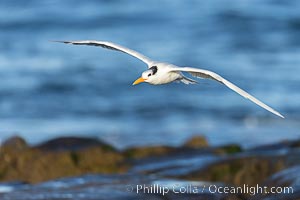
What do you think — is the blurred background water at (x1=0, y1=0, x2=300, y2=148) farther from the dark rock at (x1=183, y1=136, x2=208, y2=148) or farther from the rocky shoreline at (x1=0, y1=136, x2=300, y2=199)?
the rocky shoreline at (x1=0, y1=136, x2=300, y2=199)

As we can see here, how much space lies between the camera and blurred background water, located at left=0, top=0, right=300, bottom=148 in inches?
588

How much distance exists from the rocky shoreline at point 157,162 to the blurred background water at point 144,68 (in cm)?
280

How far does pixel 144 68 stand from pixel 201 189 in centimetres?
1102

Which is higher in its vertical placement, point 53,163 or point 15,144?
point 15,144

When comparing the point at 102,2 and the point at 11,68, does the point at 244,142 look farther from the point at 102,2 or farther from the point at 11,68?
the point at 102,2

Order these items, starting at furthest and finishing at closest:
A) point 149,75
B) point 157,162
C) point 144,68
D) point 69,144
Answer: point 144,68 < point 69,144 < point 157,162 < point 149,75

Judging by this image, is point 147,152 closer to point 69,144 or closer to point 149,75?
point 69,144

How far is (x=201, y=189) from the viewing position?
8039 mm

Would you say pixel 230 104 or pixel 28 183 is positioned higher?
pixel 230 104

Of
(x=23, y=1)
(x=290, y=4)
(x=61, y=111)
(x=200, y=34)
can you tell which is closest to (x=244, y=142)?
(x=61, y=111)

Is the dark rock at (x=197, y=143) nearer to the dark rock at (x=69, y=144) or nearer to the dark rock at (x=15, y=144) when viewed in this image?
the dark rock at (x=69, y=144)

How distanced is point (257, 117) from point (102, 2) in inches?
480

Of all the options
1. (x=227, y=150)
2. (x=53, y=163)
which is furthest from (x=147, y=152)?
(x=53, y=163)

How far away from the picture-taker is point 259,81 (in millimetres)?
17766
